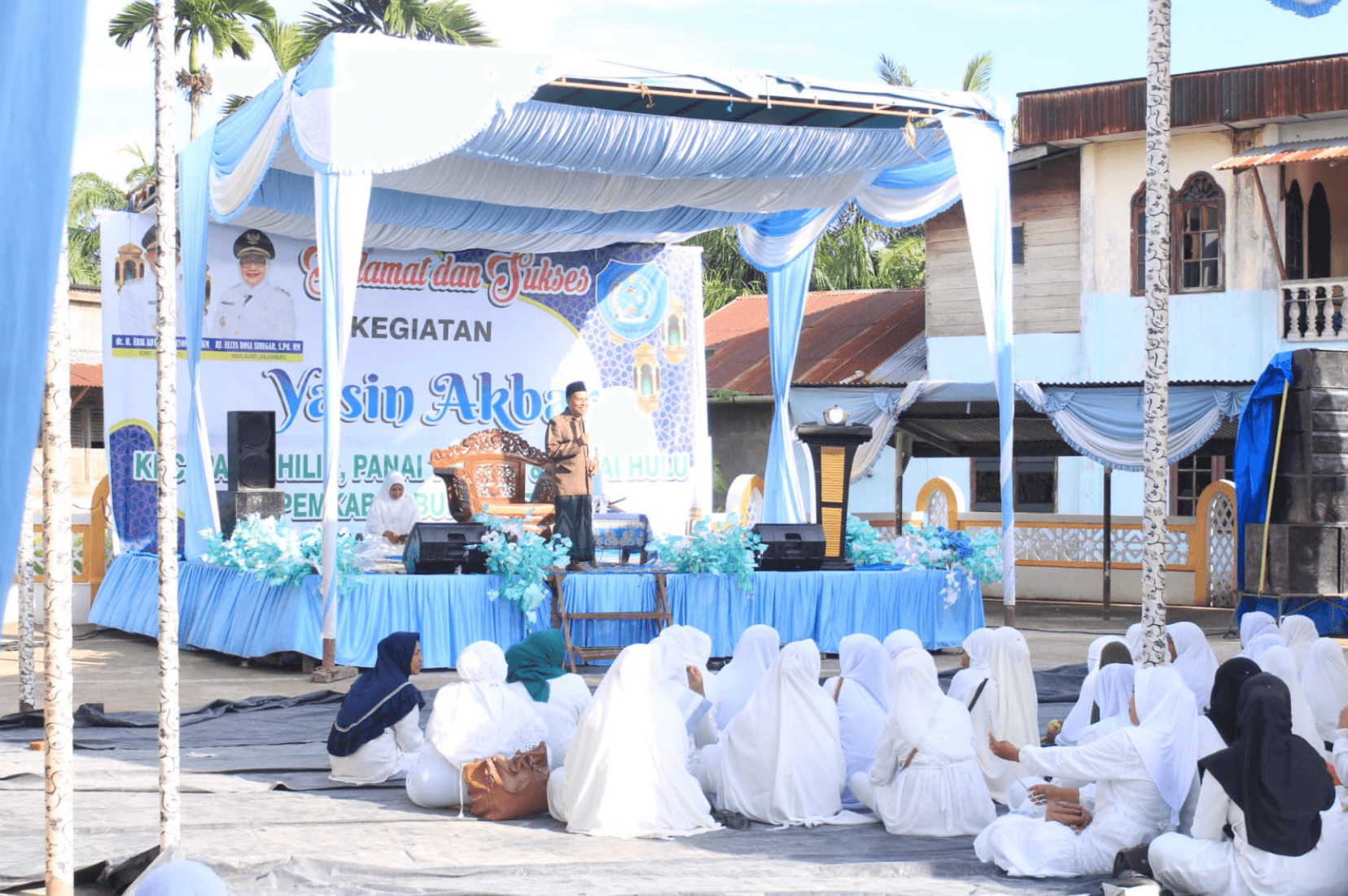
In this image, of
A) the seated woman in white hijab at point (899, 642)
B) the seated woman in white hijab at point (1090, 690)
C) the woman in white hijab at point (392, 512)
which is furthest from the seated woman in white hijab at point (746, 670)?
the woman in white hijab at point (392, 512)

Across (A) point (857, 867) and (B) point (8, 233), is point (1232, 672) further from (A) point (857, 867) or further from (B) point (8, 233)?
(B) point (8, 233)

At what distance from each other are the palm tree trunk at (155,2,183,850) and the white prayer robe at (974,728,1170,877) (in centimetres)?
249

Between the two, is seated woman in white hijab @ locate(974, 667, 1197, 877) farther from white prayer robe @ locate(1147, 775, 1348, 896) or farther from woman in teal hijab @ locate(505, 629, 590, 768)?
woman in teal hijab @ locate(505, 629, 590, 768)

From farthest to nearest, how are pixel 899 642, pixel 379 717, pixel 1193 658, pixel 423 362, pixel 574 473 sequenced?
1. pixel 423 362
2. pixel 574 473
3. pixel 1193 658
4. pixel 899 642
5. pixel 379 717

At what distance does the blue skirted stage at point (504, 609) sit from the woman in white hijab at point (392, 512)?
66.4 inches

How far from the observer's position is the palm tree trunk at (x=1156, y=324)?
515 cm

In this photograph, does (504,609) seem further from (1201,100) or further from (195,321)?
(1201,100)

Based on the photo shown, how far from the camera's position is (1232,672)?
4.49 meters

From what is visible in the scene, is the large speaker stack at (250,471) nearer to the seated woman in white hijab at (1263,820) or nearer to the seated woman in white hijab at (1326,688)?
the seated woman in white hijab at (1326,688)

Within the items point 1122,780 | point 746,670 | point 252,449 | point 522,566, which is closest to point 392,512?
point 252,449

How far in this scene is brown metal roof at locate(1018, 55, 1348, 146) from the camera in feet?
45.6

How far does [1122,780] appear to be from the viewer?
457 cm

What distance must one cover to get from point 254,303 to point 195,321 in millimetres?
2402

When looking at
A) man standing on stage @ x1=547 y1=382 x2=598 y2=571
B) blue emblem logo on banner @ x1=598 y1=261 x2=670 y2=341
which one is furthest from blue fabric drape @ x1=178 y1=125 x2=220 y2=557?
blue emblem logo on banner @ x1=598 y1=261 x2=670 y2=341
